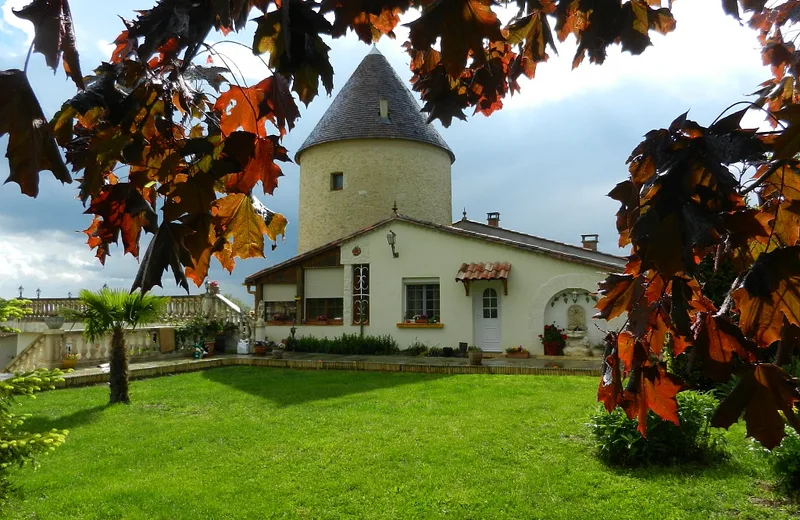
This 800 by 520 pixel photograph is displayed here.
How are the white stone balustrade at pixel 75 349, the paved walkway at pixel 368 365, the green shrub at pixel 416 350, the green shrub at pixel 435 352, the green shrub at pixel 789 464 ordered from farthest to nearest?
1. the green shrub at pixel 416 350
2. the green shrub at pixel 435 352
3. the white stone balustrade at pixel 75 349
4. the paved walkway at pixel 368 365
5. the green shrub at pixel 789 464

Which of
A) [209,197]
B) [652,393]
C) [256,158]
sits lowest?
[652,393]

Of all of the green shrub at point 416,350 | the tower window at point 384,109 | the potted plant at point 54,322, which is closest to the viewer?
the green shrub at point 416,350

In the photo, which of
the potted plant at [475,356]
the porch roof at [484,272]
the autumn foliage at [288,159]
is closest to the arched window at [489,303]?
the porch roof at [484,272]

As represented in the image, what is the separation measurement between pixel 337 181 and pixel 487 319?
10.1m

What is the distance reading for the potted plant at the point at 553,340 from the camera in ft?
51.6

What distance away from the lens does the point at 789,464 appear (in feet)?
15.8

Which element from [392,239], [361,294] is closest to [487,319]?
[392,239]

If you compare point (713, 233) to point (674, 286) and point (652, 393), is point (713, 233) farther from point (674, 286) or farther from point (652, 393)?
point (652, 393)

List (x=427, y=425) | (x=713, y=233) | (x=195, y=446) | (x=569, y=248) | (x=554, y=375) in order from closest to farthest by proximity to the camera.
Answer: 1. (x=713, y=233)
2. (x=195, y=446)
3. (x=427, y=425)
4. (x=554, y=375)
5. (x=569, y=248)

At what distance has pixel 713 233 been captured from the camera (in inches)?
46.9

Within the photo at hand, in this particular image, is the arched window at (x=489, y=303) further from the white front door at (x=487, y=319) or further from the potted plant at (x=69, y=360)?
the potted plant at (x=69, y=360)

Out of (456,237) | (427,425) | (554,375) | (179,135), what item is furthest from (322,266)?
(179,135)

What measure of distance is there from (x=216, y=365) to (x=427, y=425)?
993 cm

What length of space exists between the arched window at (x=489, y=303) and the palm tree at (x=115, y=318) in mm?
9936
